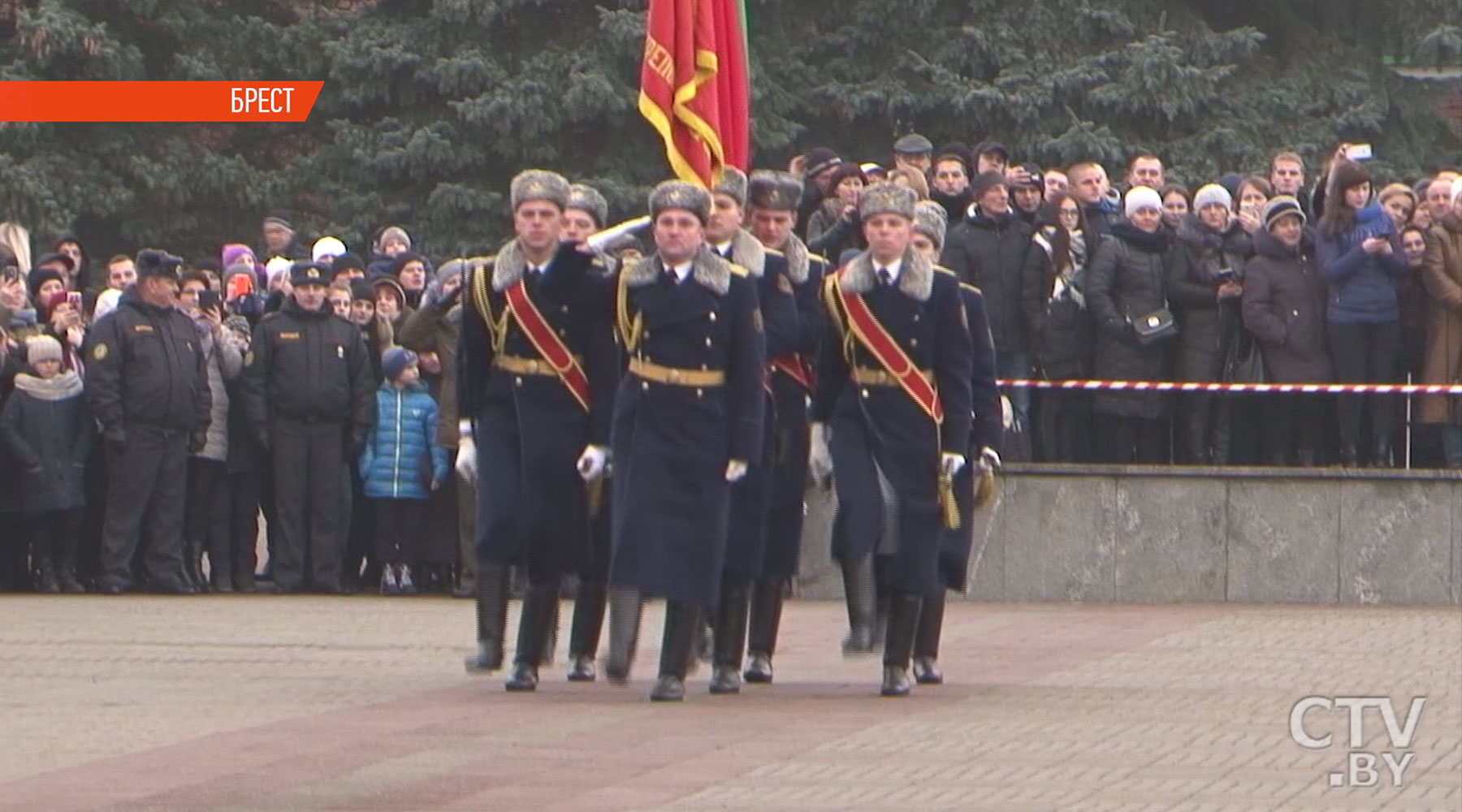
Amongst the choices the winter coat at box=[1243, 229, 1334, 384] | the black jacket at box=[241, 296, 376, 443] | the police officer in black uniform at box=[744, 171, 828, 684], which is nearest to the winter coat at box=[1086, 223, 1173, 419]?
the winter coat at box=[1243, 229, 1334, 384]

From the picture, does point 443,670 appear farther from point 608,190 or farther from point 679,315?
point 608,190

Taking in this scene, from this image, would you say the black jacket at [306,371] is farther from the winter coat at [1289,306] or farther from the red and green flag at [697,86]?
the winter coat at [1289,306]

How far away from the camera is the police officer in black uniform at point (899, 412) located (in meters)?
12.8

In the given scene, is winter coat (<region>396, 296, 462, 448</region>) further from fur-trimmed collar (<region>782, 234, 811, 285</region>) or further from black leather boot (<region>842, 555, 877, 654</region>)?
black leather boot (<region>842, 555, 877, 654</region>)

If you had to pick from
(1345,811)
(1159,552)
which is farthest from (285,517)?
(1345,811)

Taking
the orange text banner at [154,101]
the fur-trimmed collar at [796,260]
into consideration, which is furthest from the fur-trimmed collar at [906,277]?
the orange text banner at [154,101]

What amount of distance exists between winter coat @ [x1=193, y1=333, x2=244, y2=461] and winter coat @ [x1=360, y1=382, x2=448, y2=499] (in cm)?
81

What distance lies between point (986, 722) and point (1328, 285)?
277 inches

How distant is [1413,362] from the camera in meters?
18.5

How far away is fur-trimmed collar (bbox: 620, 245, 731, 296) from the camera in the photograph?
12.5 meters

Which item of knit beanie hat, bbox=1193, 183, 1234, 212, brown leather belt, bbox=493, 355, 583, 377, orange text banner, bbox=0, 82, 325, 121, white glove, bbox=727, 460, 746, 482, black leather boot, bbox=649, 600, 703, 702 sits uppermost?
orange text banner, bbox=0, 82, 325, 121

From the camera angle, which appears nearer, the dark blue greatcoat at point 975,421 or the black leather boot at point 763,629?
the dark blue greatcoat at point 975,421

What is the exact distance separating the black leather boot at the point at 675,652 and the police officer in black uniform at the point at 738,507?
0.34 metres

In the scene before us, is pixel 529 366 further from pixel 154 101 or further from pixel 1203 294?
pixel 154 101
